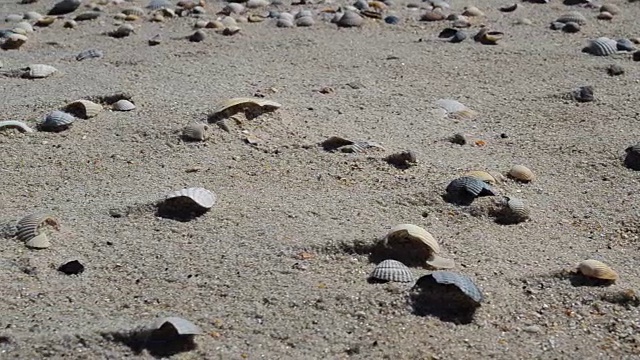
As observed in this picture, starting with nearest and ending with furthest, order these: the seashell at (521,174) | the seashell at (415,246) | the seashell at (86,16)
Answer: the seashell at (415,246) → the seashell at (521,174) → the seashell at (86,16)

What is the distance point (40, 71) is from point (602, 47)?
2.64 metres

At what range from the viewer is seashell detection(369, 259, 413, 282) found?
2.63 m

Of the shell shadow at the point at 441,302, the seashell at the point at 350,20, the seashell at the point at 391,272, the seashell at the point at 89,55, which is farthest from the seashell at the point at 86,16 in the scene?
the shell shadow at the point at 441,302

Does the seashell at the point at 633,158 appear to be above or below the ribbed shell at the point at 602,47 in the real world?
above

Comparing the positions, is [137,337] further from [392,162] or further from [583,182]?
[583,182]

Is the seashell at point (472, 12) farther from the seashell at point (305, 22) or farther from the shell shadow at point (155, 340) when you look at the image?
the shell shadow at point (155, 340)

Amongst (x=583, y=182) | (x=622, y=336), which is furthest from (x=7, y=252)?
(x=583, y=182)

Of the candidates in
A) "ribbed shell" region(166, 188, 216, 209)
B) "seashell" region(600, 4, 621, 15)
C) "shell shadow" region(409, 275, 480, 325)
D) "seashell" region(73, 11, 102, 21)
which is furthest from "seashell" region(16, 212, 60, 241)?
"seashell" region(600, 4, 621, 15)

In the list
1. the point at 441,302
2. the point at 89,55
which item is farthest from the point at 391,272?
the point at 89,55

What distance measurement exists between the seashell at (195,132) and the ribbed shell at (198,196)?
1.55 feet

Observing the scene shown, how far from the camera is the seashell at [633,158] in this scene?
11.4ft

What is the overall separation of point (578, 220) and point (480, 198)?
32 cm

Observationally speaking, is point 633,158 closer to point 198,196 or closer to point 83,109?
point 198,196

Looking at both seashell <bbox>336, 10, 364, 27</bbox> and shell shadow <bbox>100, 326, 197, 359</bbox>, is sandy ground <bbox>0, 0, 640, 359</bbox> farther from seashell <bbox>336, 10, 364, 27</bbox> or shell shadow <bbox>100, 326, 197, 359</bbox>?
seashell <bbox>336, 10, 364, 27</bbox>
